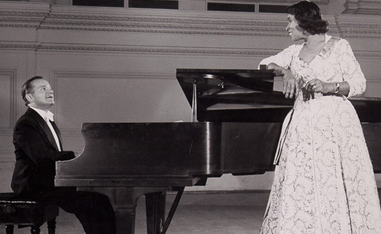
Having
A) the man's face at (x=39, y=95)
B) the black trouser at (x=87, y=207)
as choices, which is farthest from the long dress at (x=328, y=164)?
the man's face at (x=39, y=95)

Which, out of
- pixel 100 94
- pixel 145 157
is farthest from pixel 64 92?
pixel 145 157

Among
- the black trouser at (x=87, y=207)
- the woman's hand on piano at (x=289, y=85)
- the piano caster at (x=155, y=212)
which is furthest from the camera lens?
the piano caster at (x=155, y=212)

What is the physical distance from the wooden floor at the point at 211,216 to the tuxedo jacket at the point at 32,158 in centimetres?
111

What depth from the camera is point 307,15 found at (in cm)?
274

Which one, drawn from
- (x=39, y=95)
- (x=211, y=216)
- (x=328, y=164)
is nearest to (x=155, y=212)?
(x=39, y=95)

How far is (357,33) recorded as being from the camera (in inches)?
276

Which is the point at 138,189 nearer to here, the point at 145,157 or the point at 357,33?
the point at 145,157

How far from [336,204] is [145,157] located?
3.08 ft

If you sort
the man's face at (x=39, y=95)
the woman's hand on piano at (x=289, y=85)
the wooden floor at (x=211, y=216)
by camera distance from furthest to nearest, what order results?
1. the wooden floor at (x=211, y=216)
2. the man's face at (x=39, y=95)
3. the woman's hand on piano at (x=289, y=85)

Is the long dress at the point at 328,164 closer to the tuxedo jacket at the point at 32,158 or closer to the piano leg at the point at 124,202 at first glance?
the piano leg at the point at 124,202

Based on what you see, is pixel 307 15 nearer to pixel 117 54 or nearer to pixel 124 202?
pixel 124 202

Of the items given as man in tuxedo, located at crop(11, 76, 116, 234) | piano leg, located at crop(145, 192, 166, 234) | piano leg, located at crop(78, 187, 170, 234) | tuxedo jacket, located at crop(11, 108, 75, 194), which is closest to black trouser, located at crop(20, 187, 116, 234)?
man in tuxedo, located at crop(11, 76, 116, 234)

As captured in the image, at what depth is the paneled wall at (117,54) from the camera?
6367mm

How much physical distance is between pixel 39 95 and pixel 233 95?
3.79ft
